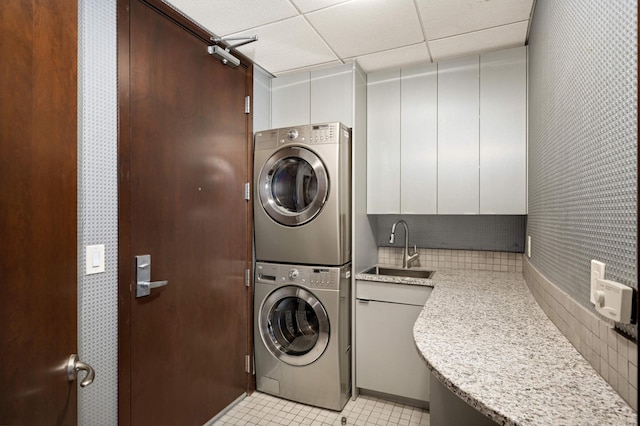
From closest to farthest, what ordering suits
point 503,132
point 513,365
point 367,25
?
point 513,365, point 367,25, point 503,132

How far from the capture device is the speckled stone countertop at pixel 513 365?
0.74 metres

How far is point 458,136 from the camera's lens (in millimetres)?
2479

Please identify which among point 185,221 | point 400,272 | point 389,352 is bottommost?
point 389,352

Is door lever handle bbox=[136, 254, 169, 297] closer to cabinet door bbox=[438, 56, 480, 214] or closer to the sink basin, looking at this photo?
A: the sink basin

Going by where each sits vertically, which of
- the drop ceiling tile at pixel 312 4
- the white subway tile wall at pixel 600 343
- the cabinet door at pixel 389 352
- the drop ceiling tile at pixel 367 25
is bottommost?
the cabinet door at pixel 389 352

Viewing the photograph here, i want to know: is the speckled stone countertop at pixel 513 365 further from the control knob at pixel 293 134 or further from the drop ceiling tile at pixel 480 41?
the drop ceiling tile at pixel 480 41

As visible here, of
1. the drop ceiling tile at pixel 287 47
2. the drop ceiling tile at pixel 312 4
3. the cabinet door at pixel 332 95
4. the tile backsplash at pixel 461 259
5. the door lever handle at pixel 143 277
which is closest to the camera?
the door lever handle at pixel 143 277

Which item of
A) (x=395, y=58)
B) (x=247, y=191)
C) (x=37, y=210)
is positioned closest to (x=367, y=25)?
(x=395, y=58)

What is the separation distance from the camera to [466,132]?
246 cm

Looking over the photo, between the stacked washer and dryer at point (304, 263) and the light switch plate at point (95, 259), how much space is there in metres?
1.14

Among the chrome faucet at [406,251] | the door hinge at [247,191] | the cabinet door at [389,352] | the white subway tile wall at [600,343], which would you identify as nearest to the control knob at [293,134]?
the door hinge at [247,191]

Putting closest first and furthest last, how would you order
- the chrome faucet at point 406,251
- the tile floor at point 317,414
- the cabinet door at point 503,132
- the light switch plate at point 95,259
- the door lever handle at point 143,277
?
the light switch plate at point 95,259 < the door lever handle at point 143,277 < the tile floor at point 317,414 < the cabinet door at point 503,132 < the chrome faucet at point 406,251

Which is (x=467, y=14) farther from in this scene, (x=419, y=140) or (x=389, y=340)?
(x=389, y=340)

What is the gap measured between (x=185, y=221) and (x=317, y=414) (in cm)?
156
